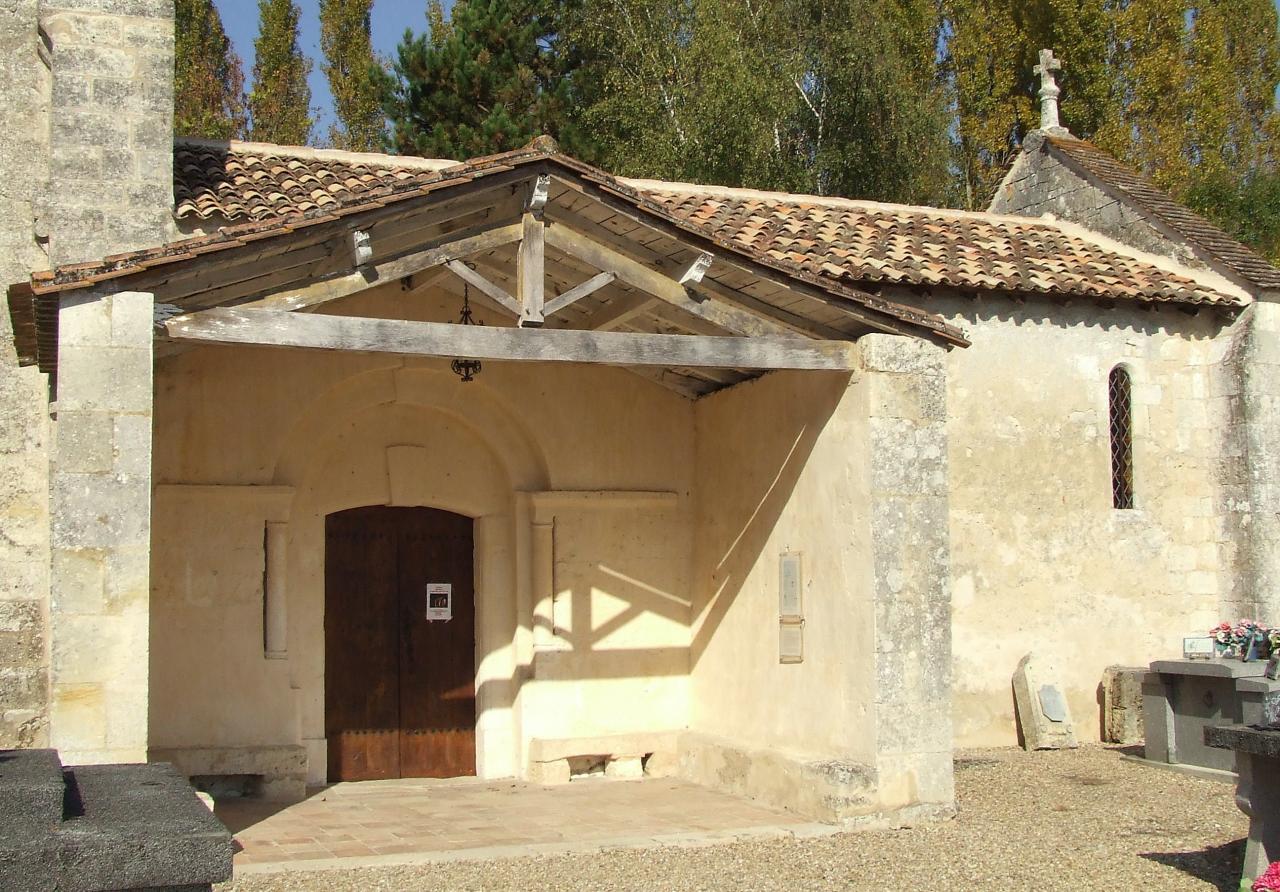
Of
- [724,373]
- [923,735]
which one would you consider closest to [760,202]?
[724,373]

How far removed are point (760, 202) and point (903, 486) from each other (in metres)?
5.55

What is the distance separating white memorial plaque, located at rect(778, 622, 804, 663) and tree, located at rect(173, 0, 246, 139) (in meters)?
19.2

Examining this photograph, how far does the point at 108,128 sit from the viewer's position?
991cm

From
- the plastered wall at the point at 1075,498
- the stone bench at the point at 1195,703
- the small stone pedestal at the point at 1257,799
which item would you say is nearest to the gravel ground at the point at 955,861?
the small stone pedestal at the point at 1257,799

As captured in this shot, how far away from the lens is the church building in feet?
25.2

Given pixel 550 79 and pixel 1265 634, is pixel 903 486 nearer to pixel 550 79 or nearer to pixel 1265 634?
pixel 1265 634

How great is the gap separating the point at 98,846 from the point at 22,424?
283 inches

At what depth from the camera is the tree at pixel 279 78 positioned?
91.7 feet

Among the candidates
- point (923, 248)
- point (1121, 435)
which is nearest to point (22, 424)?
point (923, 248)

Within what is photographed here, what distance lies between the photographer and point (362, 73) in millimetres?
28297

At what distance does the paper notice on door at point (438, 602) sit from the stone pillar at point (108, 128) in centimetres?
341

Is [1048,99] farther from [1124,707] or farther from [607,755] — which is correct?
[607,755]

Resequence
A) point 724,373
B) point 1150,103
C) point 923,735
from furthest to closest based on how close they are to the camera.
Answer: point 1150,103
point 724,373
point 923,735

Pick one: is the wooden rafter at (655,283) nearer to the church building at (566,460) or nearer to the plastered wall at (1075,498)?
the church building at (566,460)
